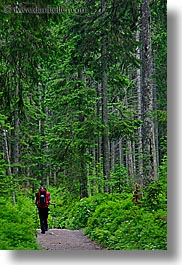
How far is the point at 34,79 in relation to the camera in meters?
5.69

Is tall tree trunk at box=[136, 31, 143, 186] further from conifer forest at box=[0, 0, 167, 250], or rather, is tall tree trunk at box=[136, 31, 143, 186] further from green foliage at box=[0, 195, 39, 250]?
green foliage at box=[0, 195, 39, 250]

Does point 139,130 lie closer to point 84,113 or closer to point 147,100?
point 147,100

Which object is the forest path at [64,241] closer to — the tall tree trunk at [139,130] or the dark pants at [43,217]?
the dark pants at [43,217]

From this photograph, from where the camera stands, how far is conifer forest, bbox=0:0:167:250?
17.8 feet

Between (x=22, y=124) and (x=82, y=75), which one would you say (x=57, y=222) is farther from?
(x=82, y=75)

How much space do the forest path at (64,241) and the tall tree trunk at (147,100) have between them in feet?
3.12

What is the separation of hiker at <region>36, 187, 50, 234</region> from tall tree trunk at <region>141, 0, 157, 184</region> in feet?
3.76

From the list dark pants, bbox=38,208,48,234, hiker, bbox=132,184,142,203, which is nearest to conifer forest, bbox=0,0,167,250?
hiker, bbox=132,184,142,203

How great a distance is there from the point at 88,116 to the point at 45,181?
0.94 metres

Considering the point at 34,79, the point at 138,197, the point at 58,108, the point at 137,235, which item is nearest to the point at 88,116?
the point at 58,108

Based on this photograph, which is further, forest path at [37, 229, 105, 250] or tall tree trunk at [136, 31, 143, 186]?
tall tree trunk at [136, 31, 143, 186]

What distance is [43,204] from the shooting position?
5.52 meters

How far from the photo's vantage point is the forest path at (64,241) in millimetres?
Answer: 5129

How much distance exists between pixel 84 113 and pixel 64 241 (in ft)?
5.10
